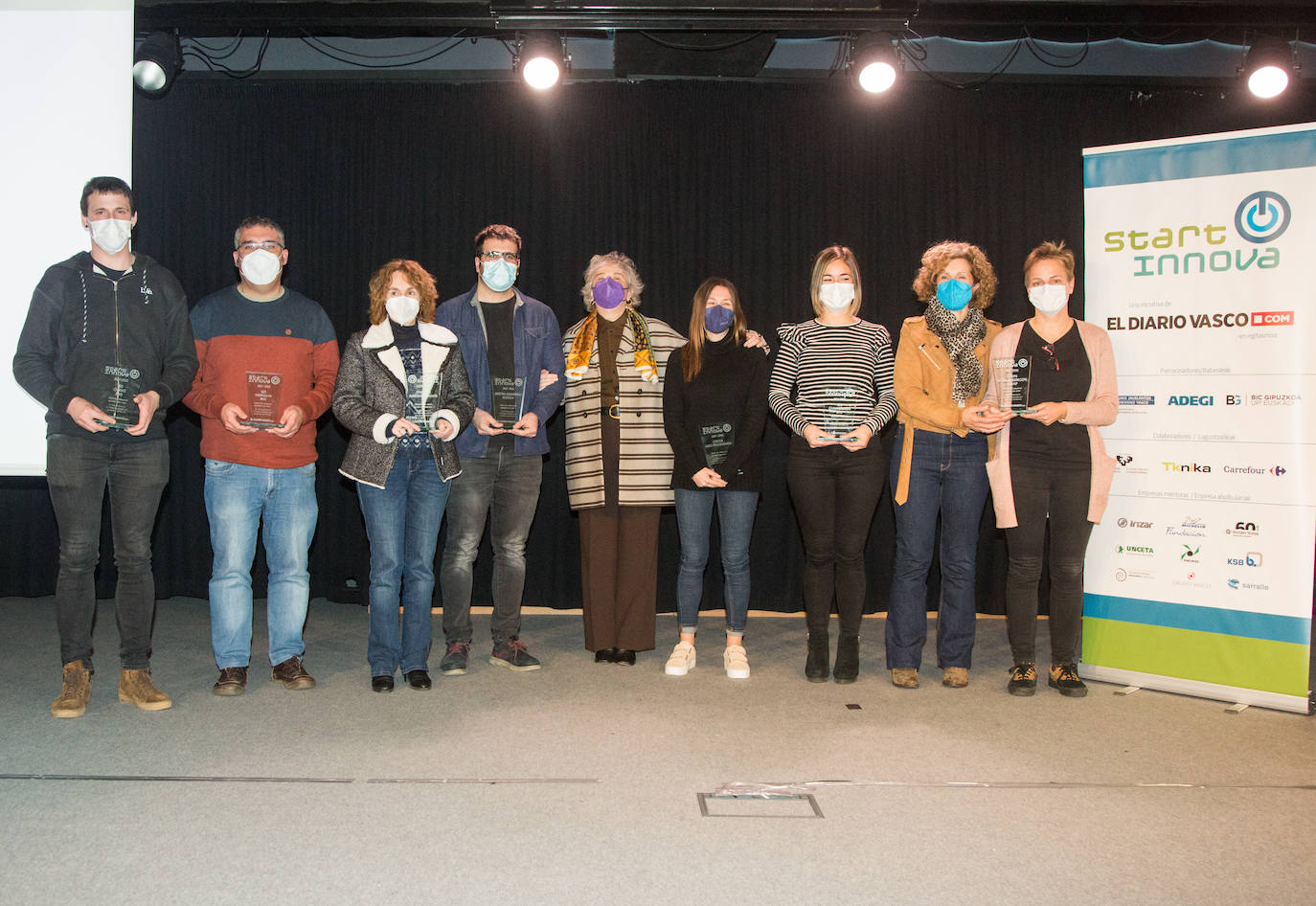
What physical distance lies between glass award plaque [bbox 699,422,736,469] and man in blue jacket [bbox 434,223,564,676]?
636 mm

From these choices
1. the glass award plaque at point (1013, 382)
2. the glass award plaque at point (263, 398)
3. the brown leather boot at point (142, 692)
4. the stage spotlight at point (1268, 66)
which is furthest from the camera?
the stage spotlight at point (1268, 66)

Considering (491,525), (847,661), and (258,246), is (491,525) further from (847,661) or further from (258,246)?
(847,661)

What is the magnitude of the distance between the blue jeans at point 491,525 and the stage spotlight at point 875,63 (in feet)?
8.25

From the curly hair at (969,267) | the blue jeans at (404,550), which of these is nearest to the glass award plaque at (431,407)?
the blue jeans at (404,550)

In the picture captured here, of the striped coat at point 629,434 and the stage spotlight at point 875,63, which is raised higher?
the stage spotlight at point 875,63

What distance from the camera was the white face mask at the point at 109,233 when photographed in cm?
321

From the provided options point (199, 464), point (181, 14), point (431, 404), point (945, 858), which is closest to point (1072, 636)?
point (945, 858)

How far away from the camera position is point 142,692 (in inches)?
132

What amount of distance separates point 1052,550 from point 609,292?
1995 mm

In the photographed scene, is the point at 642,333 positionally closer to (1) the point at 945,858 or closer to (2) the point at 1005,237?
(1) the point at 945,858

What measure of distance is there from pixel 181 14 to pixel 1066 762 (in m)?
5.10

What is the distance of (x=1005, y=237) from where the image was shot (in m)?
5.49

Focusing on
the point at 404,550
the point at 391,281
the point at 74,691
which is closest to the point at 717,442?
the point at 404,550

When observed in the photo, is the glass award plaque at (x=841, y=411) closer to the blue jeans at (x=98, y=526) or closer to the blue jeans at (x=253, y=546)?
the blue jeans at (x=253, y=546)
